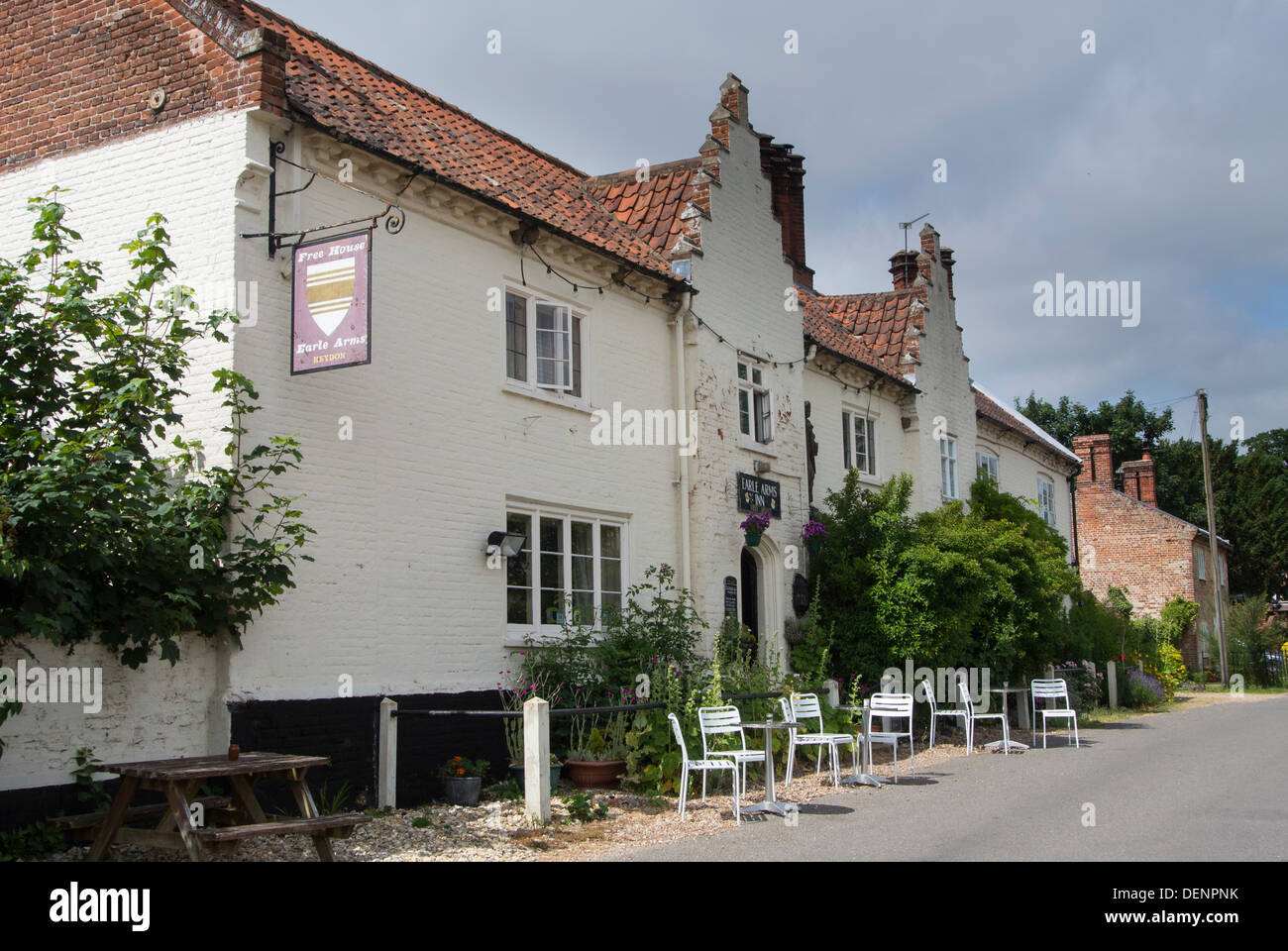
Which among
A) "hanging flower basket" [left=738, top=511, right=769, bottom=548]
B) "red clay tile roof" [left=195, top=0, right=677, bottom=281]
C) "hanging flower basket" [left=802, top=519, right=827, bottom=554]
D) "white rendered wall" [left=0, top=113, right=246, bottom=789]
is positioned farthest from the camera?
"hanging flower basket" [left=802, top=519, right=827, bottom=554]

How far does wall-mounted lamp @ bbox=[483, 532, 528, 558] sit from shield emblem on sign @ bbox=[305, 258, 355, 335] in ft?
10.7

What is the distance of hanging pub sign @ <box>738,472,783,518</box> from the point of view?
53.7 ft

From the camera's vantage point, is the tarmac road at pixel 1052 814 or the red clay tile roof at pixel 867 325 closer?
the tarmac road at pixel 1052 814

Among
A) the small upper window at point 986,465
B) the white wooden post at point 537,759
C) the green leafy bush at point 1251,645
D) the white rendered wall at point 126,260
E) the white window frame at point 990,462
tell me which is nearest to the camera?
the white rendered wall at point 126,260

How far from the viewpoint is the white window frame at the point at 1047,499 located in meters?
31.8

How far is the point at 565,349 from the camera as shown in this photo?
13.9 meters

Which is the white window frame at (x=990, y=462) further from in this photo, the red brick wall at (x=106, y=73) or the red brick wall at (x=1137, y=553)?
the red brick wall at (x=106, y=73)

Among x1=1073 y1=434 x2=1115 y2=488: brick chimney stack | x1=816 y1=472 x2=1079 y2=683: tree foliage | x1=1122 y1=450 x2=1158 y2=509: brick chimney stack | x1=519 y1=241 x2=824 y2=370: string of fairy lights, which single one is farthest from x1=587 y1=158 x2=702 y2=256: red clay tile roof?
x1=1122 y1=450 x2=1158 y2=509: brick chimney stack

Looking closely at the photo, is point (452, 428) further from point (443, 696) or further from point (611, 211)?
point (611, 211)

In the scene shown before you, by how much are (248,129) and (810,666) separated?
10.8 meters

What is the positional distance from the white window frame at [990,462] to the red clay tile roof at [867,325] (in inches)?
176

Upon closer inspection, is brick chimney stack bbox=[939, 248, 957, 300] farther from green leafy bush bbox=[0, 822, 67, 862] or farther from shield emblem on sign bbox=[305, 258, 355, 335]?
green leafy bush bbox=[0, 822, 67, 862]

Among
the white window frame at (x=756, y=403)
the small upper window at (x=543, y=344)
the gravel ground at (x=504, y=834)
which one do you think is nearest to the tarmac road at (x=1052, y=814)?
the gravel ground at (x=504, y=834)

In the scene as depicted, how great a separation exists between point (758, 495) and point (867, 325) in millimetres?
8986
